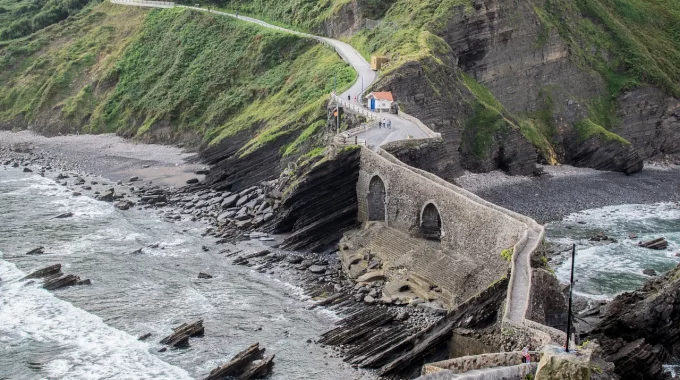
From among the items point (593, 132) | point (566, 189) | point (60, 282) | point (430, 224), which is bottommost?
point (566, 189)

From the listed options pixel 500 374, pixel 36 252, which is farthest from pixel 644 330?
pixel 36 252

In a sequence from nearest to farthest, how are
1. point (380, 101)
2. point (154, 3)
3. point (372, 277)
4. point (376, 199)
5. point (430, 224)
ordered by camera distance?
point (372, 277) < point (430, 224) < point (376, 199) < point (380, 101) < point (154, 3)

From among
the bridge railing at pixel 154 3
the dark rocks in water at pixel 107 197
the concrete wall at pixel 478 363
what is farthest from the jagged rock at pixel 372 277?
the bridge railing at pixel 154 3

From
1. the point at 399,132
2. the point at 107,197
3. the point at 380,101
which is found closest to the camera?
the point at 399,132

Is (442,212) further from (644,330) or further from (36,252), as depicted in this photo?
(36,252)

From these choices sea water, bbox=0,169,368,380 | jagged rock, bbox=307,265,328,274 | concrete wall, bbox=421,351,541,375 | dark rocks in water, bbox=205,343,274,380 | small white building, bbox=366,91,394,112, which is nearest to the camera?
concrete wall, bbox=421,351,541,375

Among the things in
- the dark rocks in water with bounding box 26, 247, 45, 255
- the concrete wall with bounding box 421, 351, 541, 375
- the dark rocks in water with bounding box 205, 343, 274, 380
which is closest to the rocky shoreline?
the dark rocks in water with bounding box 205, 343, 274, 380

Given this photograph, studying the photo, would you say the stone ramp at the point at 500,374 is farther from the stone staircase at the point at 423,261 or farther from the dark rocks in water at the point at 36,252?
the dark rocks in water at the point at 36,252

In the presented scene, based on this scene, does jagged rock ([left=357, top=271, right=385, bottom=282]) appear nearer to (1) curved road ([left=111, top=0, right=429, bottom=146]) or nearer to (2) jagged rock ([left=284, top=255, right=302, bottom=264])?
(2) jagged rock ([left=284, top=255, right=302, bottom=264])
